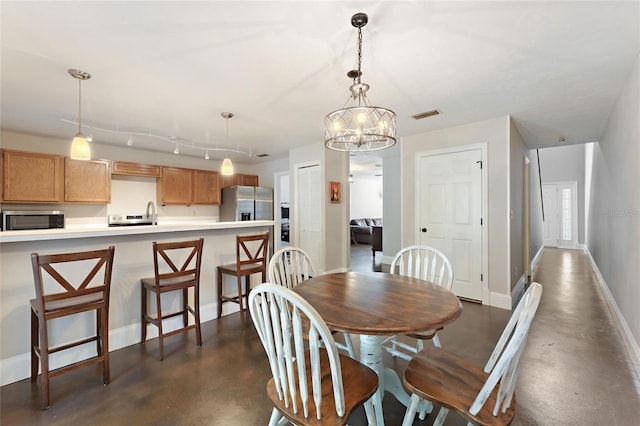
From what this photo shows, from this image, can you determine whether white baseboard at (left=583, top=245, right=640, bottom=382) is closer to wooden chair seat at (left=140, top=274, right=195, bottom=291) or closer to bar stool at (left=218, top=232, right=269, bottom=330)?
bar stool at (left=218, top=232, right=269, bottom=330)

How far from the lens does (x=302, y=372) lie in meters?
1.07

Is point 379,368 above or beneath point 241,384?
above

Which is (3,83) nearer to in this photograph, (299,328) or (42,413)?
(42,413)

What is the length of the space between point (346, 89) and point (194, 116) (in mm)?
2013

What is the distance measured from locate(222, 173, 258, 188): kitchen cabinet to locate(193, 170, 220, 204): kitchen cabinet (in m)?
0.19

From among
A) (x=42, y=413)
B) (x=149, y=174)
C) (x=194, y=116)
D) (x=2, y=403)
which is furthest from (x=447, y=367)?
(x=149, y=174)

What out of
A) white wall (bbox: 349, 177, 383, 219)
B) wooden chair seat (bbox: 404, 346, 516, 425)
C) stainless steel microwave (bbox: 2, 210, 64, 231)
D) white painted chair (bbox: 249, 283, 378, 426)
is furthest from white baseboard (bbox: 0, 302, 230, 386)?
white wall (bbox: 349, 177, 383, 219)

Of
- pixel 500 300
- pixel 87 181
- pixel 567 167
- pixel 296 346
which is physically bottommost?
pixel 500 300

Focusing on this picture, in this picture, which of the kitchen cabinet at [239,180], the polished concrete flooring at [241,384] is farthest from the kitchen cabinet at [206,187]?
the polished concrete flooring at [241,384]

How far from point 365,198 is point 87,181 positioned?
9.18 metres

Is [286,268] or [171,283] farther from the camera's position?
[171,283]

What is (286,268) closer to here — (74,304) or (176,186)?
(74,304)

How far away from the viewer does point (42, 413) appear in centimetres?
179

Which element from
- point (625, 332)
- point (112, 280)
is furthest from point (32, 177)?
point (625, 332)
